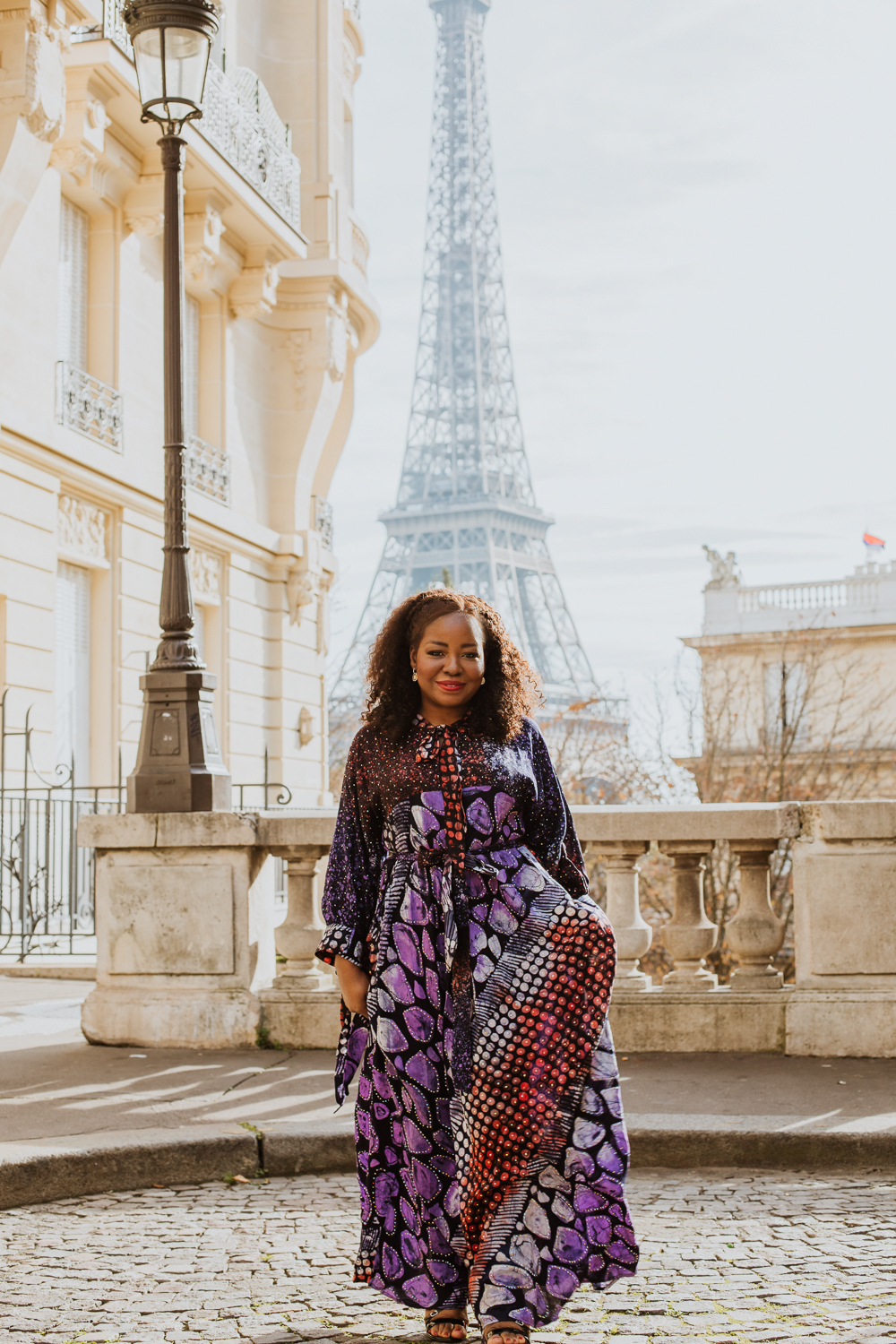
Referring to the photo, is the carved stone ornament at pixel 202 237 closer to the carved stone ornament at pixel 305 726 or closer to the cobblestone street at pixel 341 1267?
the carved stone ornament at pixel 305 726

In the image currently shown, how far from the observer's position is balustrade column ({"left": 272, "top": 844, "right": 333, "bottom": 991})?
6582mm

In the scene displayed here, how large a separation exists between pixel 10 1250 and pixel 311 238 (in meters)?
17.2

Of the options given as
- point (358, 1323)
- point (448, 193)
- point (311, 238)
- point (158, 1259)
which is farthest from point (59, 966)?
point (448, 193)

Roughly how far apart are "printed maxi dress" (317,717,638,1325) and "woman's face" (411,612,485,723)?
0.27ft

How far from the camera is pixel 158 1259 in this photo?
3893mm

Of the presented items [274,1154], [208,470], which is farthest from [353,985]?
[208,470]

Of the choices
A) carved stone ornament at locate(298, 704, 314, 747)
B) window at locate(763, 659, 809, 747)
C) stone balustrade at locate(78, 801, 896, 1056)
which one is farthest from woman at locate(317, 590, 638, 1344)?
carved stone ornament at locate(298, 704, 314, 747)

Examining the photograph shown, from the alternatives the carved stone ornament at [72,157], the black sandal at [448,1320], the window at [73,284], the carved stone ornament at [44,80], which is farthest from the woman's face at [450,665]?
the window at [73,284]

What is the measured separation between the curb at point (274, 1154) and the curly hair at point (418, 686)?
1869 millimetres

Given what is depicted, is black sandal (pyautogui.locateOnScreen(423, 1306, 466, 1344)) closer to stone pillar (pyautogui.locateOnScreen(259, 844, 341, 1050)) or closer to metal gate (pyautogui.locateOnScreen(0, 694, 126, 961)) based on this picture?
stone pillar (pyautogui.locateOnScreen(259, 844, 341, 1050))

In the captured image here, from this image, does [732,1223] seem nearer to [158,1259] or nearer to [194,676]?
[158,1259]

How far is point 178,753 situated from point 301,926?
0.98m

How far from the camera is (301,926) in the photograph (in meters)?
6.64

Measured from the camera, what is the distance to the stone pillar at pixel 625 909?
6465 millimetres
